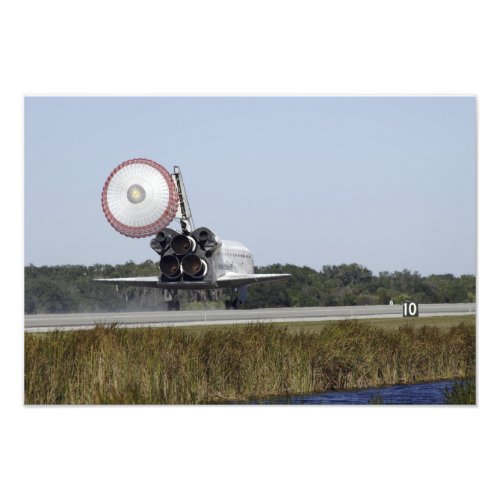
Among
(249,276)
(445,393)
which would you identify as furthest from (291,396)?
(249,276)

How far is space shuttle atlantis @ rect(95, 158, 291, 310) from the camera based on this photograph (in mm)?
35125

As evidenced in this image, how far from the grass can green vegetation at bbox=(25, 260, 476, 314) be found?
22.7 metres

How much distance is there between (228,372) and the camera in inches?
906

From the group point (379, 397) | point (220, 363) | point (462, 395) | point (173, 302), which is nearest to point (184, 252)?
point (173, 302)

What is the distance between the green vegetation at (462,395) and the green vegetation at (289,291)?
26.6 metres

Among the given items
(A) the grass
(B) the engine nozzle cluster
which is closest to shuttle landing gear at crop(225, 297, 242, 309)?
(B) the engine nozzle cluster

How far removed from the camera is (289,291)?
66312 millimetres

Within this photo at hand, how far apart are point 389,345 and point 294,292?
39.6 metres

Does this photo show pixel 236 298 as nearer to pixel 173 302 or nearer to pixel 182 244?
pixel 173 302

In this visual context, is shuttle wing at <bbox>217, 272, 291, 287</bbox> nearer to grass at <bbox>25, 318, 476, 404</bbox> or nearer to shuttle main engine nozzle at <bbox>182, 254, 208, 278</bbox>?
shuttle main engine nozzle at <bbox>182, 254, 208, 278</bbox>

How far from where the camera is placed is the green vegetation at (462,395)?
71.1 feet

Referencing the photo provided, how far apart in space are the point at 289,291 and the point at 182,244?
15.3m

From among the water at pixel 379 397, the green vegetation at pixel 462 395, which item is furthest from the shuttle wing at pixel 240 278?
the green vegetation at pixel 462 395

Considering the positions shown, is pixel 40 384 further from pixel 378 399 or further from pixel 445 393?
pixel 445 393
